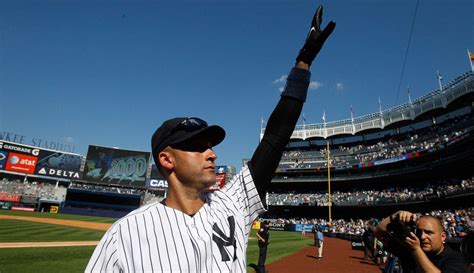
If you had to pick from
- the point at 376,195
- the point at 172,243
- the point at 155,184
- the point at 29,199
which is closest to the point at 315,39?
the point at 172,243

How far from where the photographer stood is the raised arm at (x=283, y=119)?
187 cm

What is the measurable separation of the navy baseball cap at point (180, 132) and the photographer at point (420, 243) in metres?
1.81

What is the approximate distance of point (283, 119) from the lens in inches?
74.7

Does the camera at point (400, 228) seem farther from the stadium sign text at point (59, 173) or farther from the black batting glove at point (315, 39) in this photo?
the stadium sign text at point (59, 173)

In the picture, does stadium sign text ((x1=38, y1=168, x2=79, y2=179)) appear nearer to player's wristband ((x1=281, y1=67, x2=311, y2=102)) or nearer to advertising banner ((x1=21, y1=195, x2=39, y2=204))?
advertising banner ((x1=21, y1=195, x2=39, y2=204))

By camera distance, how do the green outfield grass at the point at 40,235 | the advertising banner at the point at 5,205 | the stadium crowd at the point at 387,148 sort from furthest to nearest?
1. the advertising banner at the point at 5,205
2. the stadium crowd at the point at 387,148
3. the green outfield grass at the point at 40,235

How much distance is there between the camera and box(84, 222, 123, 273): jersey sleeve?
1449mm

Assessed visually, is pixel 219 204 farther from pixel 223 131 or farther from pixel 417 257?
pixel 417 257

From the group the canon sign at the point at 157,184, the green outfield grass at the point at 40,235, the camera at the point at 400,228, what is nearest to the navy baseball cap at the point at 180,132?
the camera at the point at 400,228

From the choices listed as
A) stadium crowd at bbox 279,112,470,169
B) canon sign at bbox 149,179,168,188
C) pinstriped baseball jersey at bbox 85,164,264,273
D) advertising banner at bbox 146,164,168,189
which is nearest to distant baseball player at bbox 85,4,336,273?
pinstriped baseball jersey at bbox 85,164,264,273

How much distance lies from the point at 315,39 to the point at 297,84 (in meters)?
0.30

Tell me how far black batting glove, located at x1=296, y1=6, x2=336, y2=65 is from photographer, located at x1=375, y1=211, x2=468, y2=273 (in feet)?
5.15

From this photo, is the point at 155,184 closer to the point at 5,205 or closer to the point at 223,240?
the point at 5,205

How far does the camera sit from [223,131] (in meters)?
1.90
